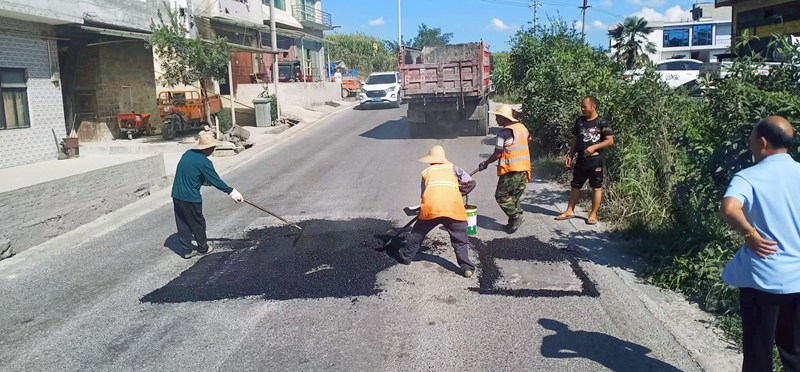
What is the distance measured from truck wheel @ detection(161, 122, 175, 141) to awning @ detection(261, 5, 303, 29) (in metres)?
14.4

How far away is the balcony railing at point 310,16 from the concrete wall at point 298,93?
5344 mm

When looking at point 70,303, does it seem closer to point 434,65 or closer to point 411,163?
point 411,163

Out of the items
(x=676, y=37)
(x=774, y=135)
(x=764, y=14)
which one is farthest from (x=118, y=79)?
(x=676, y=37)

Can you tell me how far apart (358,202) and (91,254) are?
12.7 ft

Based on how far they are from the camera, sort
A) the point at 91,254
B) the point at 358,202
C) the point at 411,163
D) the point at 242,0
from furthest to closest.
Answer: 1. the point at 242,0
2. the point at 411,163
3. the point at 358,202
4. the point at 91,254

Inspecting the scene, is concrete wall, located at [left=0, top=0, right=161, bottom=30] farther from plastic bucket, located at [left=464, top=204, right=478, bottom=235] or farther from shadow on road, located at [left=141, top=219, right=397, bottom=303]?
plastic bucket, located at [left=464, top=204, right=478, bottom=235]

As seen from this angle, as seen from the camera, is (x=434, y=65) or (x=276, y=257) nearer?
(x=276, y=257)

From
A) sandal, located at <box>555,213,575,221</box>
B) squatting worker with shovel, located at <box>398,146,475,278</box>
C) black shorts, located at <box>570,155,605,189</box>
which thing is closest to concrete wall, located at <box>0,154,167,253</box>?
squatting worker with shovel, located at <box>398,146,475,278</box>

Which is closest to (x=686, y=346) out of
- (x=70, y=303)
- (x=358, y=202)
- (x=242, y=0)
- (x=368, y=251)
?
(x=368, y=251)

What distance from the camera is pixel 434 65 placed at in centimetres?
1623

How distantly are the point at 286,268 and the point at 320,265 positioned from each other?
0.35m

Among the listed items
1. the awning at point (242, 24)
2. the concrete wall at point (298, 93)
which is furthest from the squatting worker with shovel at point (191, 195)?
the awning at point (242, 24)

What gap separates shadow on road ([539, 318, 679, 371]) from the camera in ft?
13.4

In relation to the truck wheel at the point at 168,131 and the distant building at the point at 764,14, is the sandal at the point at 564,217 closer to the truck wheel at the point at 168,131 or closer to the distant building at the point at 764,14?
the truck wheel at the point at 168,131
